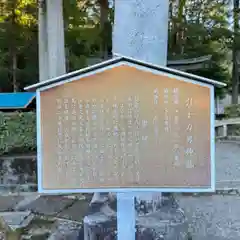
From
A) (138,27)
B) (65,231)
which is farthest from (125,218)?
(138,27)

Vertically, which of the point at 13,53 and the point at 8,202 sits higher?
the point at 13,53

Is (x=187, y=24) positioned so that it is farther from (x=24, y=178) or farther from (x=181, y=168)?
(x=181, y=168)

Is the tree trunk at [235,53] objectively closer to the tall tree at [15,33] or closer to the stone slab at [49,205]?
the tall tree at [15,33]

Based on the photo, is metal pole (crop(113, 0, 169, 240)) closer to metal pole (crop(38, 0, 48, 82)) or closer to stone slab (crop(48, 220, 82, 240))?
stone slab (crop(48, 220, 82, 240))

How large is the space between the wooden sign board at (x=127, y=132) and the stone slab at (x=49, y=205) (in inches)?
110

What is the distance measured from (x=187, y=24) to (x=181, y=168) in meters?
16.5

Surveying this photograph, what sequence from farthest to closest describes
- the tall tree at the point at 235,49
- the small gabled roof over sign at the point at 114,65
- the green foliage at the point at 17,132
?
the tall tree at the point at 235,49 → the green foliage at the point at 17,132 → the small gabled roof over sign at the point at 114,65

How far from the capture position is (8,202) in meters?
6.21

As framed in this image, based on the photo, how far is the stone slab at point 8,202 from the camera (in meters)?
5.86

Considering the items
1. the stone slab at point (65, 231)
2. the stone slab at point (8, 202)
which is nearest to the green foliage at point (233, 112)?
the stone slab at point (8, 202)

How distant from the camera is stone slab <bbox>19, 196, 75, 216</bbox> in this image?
5.73 m

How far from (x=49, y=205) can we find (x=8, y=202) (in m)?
0.72

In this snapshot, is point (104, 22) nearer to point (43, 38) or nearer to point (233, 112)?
point (43, 38)

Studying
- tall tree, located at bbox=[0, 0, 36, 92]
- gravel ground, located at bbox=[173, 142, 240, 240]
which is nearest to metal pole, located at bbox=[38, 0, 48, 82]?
tall tree, located at bbox=[0, 0, 36, 92]
